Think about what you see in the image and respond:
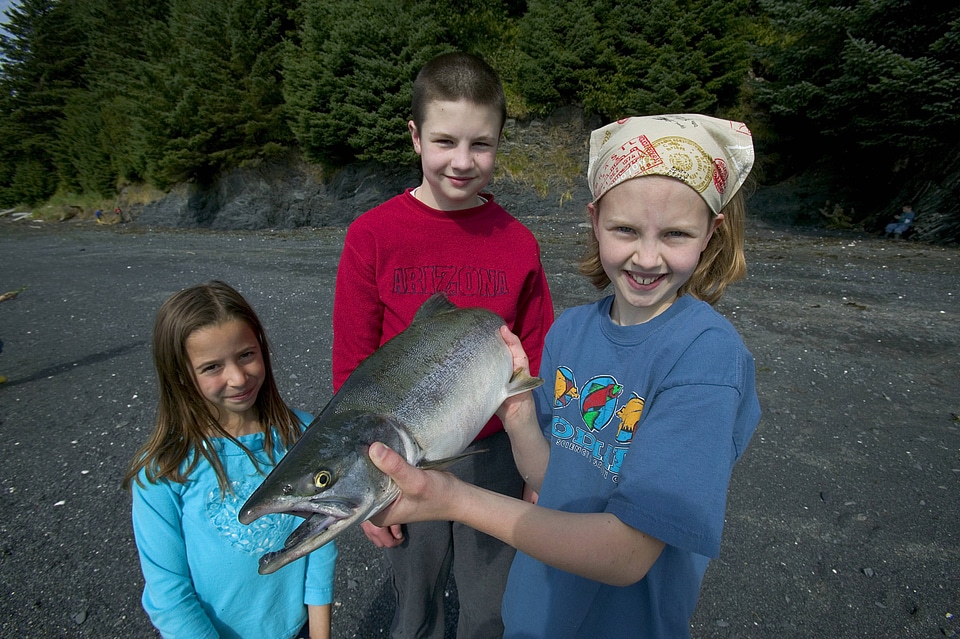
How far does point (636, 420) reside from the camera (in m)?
1.68

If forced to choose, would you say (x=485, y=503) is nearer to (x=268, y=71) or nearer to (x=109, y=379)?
(x=109, y=379)

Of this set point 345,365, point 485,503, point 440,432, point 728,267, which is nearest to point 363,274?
point 345,365

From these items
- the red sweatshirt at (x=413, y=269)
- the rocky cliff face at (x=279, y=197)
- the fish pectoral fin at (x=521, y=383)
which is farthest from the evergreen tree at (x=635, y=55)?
the fish pectoral fin at (x=521, y=383)

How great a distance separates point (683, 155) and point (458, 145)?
1041 mm

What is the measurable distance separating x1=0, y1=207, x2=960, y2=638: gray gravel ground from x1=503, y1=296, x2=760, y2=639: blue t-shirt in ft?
5.96

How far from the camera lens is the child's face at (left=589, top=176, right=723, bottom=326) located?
158 cm

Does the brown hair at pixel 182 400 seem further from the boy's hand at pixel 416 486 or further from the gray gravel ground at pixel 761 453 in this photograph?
the gray gravel ground at pixel 761 453

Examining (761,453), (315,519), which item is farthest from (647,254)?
(761,453)

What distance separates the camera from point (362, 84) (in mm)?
22953

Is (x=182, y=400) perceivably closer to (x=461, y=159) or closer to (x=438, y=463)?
(x=438, y=463)

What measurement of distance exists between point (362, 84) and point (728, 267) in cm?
2424

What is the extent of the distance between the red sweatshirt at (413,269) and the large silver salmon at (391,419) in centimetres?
32

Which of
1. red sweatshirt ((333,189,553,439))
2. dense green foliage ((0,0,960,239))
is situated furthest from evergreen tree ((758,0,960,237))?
red sweatshirt ((333,189,553,439))

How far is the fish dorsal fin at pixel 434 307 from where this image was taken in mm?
2096
